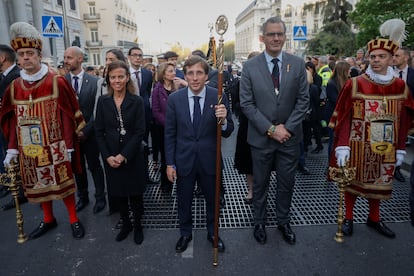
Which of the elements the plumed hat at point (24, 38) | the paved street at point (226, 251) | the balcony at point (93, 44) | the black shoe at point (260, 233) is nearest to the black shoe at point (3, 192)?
the paved street at point (226, 251)

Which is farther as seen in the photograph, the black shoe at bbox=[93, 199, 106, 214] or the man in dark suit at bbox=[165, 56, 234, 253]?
the black shoe at bbox=[93, 199, 106, 214]

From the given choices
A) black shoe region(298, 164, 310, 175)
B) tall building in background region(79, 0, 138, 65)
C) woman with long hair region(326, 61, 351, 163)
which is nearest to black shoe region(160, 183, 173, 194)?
black shoe region(298, 164, 310, 175)

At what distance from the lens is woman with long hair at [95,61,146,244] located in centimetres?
357

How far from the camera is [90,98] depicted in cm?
449

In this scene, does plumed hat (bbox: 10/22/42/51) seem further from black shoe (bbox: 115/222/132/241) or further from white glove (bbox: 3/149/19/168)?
black shoe (bbox: 115/222/132/241)

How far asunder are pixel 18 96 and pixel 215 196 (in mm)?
2536

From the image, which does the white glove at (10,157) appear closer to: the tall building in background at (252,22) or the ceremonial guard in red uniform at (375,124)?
the ceremonial guard in red uniform at (375,124)

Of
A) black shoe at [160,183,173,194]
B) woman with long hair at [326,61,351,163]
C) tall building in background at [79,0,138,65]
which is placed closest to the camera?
black shoe at [160,183,173,194]

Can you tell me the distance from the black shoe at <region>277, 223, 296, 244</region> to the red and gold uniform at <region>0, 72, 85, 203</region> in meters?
2.67

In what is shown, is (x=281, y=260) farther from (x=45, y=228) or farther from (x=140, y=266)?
(x=45, y=228)

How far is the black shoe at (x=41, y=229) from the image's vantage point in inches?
150

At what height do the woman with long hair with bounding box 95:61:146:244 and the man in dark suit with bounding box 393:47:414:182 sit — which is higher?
the man in dark suit with bounding box 393:47:414:182

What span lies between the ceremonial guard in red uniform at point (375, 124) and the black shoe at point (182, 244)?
1.89 metres

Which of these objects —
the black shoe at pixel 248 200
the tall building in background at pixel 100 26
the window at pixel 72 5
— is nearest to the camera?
the black shoe at pixel 248 200
